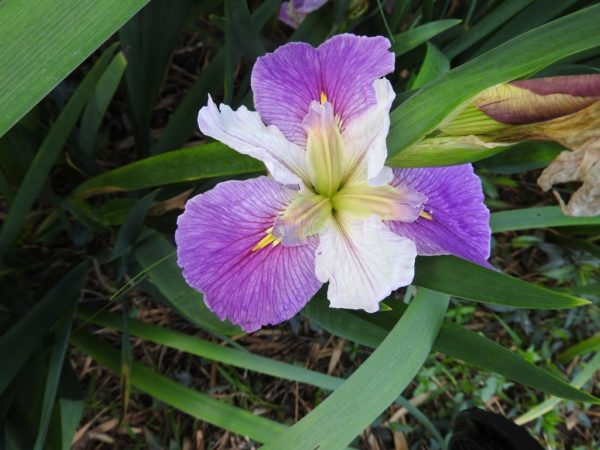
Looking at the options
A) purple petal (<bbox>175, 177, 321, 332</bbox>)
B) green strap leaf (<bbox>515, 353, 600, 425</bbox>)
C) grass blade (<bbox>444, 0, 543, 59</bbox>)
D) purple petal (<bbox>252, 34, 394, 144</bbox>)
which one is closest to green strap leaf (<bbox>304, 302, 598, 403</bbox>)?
purple petal (<bbox>175, 177, 321, 332</bbox>)

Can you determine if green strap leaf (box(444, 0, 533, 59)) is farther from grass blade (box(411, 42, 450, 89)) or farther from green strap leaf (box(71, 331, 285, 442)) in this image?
green strap leaf (box(71, 331, 285, 442))

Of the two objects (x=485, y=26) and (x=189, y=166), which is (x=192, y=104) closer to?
(x=189, y=166)

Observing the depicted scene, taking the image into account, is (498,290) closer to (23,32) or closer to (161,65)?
(23,32)

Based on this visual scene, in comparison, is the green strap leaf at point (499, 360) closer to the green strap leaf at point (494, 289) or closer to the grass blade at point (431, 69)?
the green strap leaf at point (494, 289)

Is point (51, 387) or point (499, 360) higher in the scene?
point (51, 387)

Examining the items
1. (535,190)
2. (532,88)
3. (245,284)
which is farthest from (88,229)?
(535,190)

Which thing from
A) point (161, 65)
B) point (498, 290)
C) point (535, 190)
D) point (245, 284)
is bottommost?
point (535, 190)

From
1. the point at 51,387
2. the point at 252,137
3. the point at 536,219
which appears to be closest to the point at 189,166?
the point at 252,137
